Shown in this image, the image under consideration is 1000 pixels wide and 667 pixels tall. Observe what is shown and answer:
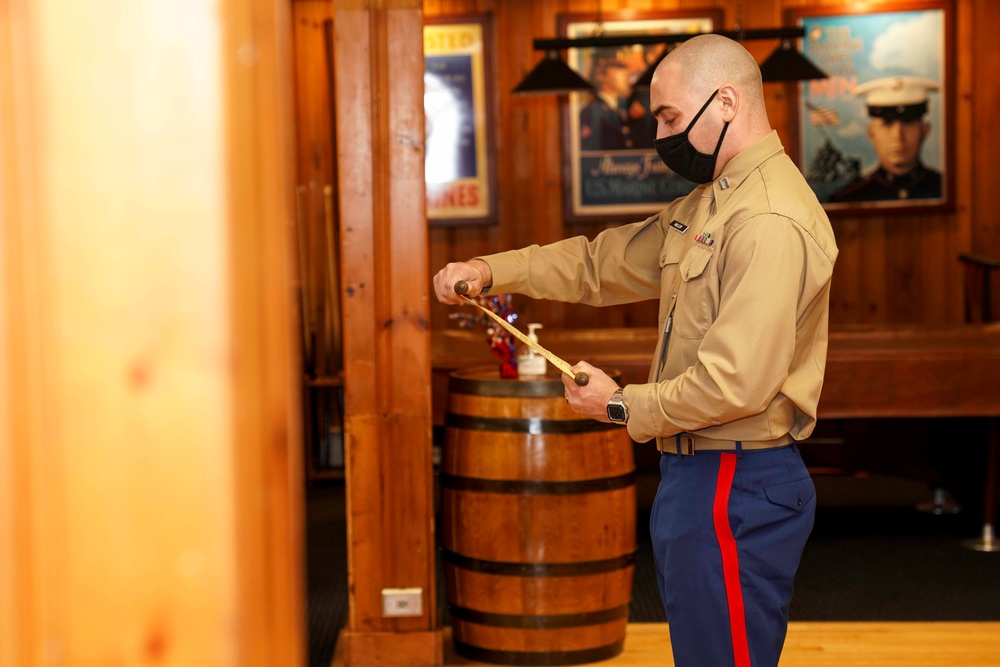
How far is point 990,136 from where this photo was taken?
7.17m

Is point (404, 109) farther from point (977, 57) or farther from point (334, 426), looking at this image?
point (977, 57)

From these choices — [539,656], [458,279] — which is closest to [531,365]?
[539,656]

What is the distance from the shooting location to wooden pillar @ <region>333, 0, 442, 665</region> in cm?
317

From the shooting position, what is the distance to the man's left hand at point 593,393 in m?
2.08

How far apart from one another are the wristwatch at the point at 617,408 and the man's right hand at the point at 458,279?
0.40m

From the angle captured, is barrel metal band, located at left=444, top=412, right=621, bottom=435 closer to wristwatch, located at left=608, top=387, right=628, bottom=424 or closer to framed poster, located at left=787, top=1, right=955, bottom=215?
wristwatch, located at left=608, top=387, right=628, bottom=424

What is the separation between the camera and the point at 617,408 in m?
2.05

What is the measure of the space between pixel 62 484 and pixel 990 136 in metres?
7.45

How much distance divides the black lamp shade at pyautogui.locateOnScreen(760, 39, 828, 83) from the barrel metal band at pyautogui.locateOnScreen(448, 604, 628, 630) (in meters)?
3.23

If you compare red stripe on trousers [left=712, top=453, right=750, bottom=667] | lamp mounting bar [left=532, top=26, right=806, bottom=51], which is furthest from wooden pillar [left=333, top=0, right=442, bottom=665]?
lamp mounting bar [left=532, top=26, right=806, bottom=51]

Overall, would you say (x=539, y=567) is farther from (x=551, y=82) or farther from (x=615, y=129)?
(x=615, y=129)

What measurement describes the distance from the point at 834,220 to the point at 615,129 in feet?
5.20

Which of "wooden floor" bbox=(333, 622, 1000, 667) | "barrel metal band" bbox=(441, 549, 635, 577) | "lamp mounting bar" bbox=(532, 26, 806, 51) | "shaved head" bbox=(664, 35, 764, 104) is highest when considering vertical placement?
"lamp mounting bar" bbox=(532, 26, 806, 51)

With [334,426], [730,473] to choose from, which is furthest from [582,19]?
[730,473]
